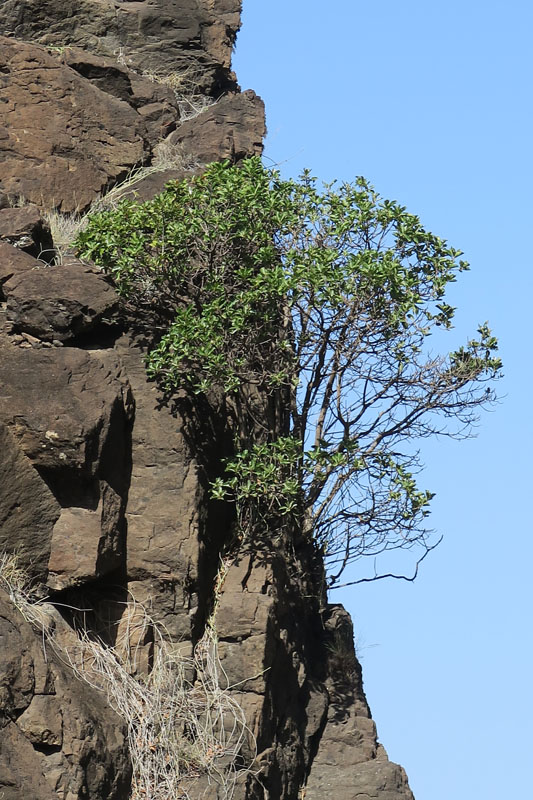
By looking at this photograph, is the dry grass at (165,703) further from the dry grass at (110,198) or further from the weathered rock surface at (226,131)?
the weathered rock surface at (226,131)

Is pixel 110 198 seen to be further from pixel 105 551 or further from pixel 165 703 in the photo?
pixel 165 703

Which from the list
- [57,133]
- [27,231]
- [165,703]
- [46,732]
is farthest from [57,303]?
[46,732]

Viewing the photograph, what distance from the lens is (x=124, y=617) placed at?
406 inches

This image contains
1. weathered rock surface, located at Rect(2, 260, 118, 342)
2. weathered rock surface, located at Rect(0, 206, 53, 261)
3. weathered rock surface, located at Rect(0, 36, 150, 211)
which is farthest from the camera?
weathered rock surface, located at Rect(0, 36, 150, 211)

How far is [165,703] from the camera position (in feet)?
32.9

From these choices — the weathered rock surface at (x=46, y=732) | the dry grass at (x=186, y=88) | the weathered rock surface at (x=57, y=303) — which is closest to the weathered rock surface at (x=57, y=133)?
the dry grass at (x=186, y=88)

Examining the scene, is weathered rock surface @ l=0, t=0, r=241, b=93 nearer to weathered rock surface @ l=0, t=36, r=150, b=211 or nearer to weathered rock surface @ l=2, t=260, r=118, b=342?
weathered rock surface @ l=0, t=36, r=150, b=211

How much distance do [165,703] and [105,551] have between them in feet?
4.02

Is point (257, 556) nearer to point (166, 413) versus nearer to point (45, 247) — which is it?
point (166, 413)

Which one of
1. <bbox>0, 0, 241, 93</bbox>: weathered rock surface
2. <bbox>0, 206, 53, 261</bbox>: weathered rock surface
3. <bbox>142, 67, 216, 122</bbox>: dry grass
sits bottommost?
<bbox>0, 206, 53, 261</bbox>: weathered rock surface

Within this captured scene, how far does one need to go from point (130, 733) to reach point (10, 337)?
10.4 feet

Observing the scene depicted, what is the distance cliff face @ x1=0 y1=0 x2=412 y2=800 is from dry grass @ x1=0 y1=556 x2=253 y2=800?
3cm

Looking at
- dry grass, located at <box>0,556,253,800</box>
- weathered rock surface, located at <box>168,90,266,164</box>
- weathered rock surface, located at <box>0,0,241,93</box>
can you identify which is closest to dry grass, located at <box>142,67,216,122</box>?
weathered rock surface, located at <box>0,0,241,93</box>

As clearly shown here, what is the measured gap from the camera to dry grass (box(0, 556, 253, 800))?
9.57m
